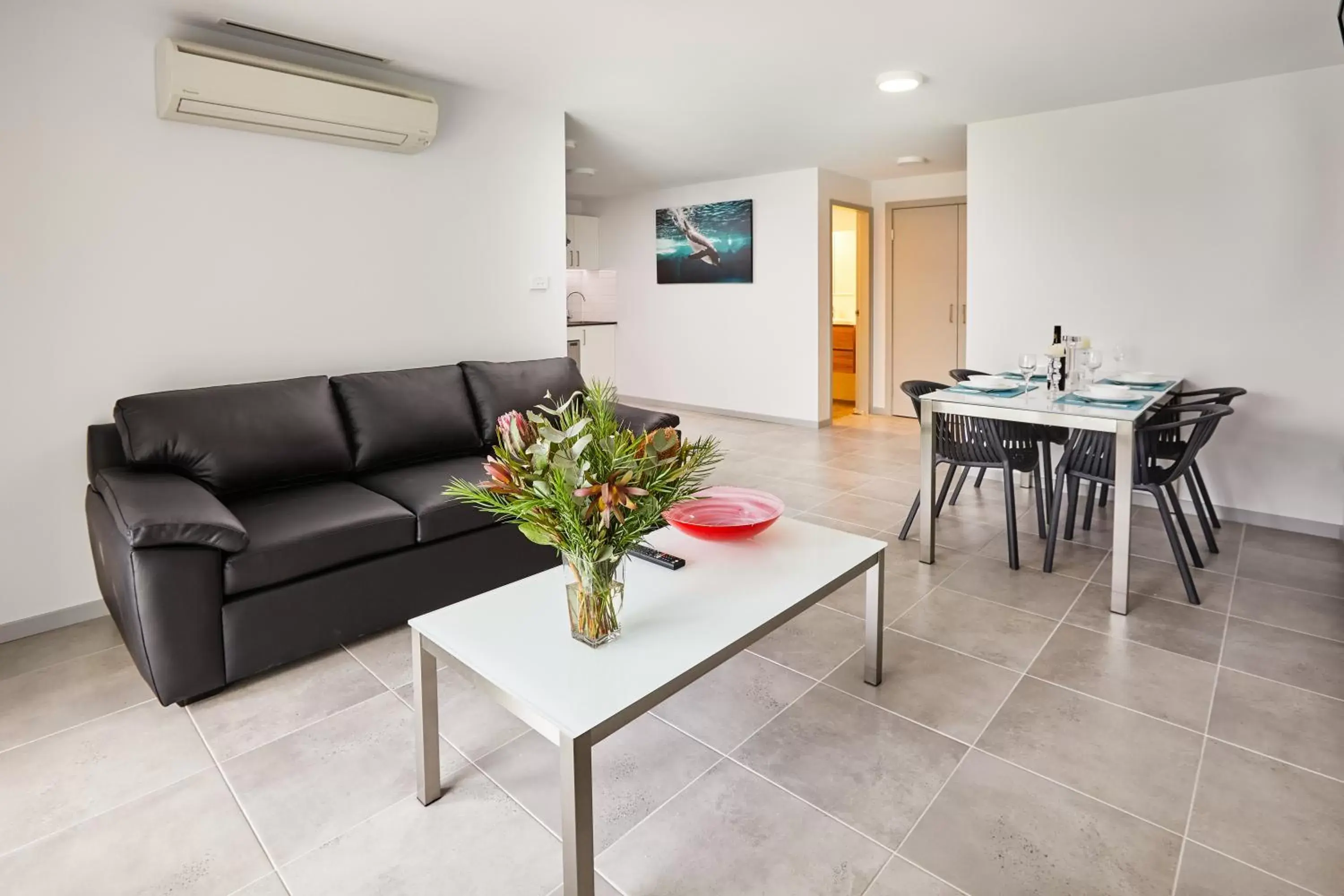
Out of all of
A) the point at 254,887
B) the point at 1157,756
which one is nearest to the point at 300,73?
the point at 254,887

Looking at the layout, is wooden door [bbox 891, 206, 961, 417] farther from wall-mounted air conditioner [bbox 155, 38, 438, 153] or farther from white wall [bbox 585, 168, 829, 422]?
wall-mounted air conditioner [bbox 155, 38, 438, 153]

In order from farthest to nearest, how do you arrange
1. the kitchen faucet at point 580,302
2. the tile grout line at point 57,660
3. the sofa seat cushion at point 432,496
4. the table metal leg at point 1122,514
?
the kitchen faucet at point 580,302
the table metal leg at point 1122,514
the sofa seat cushion at point 432,496
the tile grout line at point 57,660

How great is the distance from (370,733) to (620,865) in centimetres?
91

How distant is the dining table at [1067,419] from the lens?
9.70 ft

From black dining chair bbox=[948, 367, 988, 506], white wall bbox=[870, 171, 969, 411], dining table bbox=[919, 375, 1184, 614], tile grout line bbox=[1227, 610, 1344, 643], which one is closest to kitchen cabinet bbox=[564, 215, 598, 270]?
white wall bbox=[870, 171, 969, 411]

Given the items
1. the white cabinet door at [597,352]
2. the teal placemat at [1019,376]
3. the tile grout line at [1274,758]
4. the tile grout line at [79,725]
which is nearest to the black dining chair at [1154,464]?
the teal placemat at [1019,376]

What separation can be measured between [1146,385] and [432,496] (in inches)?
139

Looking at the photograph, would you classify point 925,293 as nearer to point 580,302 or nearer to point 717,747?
point 580,302

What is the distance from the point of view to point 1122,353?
4.43m

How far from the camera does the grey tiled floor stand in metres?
1.65

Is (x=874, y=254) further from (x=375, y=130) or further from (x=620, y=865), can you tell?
(x=620, y=865)

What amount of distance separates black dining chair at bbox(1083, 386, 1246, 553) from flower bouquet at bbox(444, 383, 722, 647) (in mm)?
2725

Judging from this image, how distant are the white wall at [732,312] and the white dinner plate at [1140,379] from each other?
3032 millimetres

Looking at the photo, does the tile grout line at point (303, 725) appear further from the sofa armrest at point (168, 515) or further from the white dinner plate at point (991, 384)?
the white dinner plate at point (991, 384)
